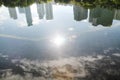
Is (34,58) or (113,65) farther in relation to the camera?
(34,58)

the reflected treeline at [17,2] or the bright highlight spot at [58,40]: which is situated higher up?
the reflected treeline at [17,2]

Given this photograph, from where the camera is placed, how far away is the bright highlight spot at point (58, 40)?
30.6m

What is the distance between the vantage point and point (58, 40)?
105 feet

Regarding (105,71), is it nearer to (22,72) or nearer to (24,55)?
(22,72)

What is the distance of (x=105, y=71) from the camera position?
22.1 m

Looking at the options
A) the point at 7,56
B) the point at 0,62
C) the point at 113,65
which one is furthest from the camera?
the point at 7,56

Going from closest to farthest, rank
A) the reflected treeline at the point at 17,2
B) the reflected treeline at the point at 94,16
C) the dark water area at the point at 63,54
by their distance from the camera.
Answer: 1. the dark water area at the point at 63,54
2. the reflected treeline at the point at 94,16
3. the reflected treeline at the point at 17,2

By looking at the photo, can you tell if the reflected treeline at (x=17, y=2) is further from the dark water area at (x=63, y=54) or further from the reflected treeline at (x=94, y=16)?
the dark water area at (x=63, y=54)

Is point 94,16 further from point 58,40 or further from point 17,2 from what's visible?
point 17,2

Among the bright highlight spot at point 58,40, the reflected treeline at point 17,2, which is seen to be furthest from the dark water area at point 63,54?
the reflected treeline at point 17,2

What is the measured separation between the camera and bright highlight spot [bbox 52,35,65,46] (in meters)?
30.6

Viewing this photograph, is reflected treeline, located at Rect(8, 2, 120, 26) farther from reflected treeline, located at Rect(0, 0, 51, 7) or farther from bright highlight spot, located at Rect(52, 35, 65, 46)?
reflected treeline, located at Rect(0, 0, 51, 7)

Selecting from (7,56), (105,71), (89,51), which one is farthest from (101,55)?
(7,56)

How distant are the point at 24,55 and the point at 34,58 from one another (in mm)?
1758
